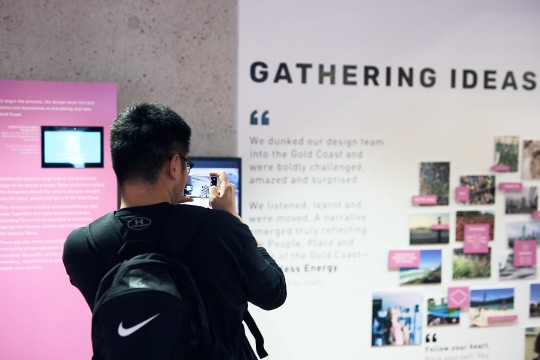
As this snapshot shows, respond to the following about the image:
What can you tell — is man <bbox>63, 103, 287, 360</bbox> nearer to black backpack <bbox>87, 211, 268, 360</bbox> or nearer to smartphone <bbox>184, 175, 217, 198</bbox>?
black backpack <bbox>87, 211, 268, 360</bbox>

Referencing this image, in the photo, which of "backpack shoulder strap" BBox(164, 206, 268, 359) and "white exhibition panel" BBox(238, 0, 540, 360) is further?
"white exhibition panel" BBox(238, 0, 540, 360)

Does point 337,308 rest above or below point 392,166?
below

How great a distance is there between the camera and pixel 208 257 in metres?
1.30

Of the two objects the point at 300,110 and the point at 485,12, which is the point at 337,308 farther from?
the point at 485,12

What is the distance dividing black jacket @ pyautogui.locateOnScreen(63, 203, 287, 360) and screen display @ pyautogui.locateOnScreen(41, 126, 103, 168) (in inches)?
51.4

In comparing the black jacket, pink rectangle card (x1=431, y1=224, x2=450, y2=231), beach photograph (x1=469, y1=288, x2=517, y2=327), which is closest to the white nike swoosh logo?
A: the black jacket

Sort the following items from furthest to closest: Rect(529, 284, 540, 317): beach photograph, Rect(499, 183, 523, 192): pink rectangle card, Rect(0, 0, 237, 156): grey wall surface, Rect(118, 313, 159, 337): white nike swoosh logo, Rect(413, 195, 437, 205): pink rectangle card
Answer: Rect(529, 284, 540, 317): beach photograph → Rect(499, 183, 523, 192): pink rectangle card → Rect(413, 195, 437, 205): pink rectangle card → Rect(0, 0, 237, 156): grey wall surface → Rect(118, 313, 159, 337): white nike swoosh logo

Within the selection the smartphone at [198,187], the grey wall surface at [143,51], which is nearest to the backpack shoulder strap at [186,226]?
the smartphone at [198,187]

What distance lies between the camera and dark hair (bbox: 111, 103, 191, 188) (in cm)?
131

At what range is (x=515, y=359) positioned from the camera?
337cm

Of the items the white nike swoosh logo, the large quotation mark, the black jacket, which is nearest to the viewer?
the white nike swoosh logo

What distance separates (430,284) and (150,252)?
235 centimetres

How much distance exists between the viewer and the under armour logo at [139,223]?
50.5 inches

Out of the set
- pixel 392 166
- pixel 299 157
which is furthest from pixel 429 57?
pixel 299 157
